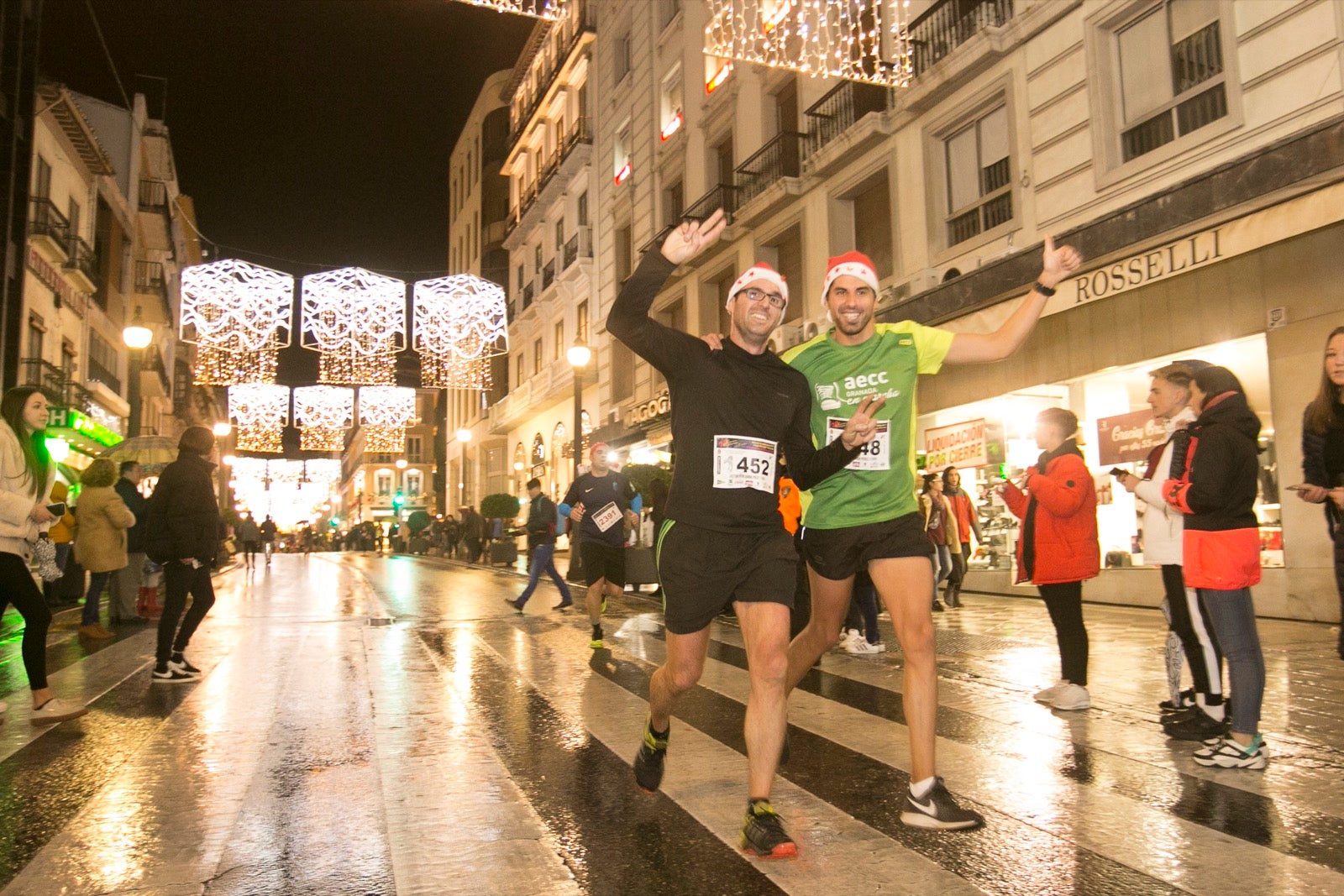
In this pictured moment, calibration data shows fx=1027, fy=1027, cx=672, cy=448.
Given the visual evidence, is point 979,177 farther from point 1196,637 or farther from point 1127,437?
point 1196,637

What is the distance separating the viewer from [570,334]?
116 feet

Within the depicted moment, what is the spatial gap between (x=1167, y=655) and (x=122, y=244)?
118 feet

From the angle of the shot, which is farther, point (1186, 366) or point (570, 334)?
point (570, 334)

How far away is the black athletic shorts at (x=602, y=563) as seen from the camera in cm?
930

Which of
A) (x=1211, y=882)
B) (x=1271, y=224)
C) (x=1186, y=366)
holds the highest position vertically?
(x=1271, y=224)

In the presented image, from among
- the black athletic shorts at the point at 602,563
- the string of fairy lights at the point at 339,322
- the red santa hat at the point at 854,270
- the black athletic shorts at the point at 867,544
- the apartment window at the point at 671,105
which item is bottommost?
the black athletic shorts at the point at 602,563

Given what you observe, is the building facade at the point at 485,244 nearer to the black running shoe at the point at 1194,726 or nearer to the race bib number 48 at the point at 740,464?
the black running shoe at the point at 1194,726

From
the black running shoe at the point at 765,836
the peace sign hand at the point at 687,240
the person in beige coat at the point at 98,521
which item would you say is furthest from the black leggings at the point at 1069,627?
the person in beige coat at the point at 98,521

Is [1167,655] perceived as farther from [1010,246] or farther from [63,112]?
[63,112]

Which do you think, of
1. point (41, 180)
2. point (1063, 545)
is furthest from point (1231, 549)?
point (41, 180)

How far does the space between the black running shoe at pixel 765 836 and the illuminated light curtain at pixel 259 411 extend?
33.2 metres

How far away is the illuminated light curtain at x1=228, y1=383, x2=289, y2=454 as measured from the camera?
1372 inches

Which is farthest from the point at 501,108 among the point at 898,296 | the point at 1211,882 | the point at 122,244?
the point at 1211,882

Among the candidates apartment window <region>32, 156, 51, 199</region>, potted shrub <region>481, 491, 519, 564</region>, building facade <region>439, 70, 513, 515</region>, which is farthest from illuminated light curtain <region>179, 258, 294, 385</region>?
building facade <region>439, 70, 513, 515</region>
